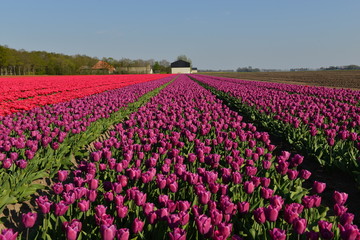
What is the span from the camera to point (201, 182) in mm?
3027

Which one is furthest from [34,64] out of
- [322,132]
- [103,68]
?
[322,132]

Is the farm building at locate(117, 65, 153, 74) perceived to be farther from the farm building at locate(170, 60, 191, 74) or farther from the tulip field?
the tulip field

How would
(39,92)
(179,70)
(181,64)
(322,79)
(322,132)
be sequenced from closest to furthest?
(322,132) → (39,92) → (322,79) → (179,70) → (181,64)

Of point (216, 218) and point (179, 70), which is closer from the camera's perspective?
point (216, 218)

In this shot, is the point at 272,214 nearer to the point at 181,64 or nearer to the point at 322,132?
the point at 322,132

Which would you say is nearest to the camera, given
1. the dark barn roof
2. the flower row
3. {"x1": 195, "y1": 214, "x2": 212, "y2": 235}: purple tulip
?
{"x1": 195, "y1": 214, "x2": 212, "y2": 235}: purple tulip

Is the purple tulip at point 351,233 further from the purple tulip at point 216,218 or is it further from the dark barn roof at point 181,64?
the dark barn roof at point 181,64

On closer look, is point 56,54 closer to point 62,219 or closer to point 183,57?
point 183,57

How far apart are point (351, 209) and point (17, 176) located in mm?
4434

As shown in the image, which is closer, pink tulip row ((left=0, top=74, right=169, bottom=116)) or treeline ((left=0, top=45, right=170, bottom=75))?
pink tulip row ((left=0, top=74, right=169, bottom=116))

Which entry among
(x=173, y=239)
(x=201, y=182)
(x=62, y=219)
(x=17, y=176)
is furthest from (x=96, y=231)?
(x=17, y=176)

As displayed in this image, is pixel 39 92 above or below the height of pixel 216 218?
above

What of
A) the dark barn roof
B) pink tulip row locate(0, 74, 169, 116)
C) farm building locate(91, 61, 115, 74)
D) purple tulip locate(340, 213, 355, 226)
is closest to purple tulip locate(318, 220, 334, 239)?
purple tulip locate(340, 213, 355, 226)

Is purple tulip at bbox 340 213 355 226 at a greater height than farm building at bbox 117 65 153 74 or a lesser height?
lesser
